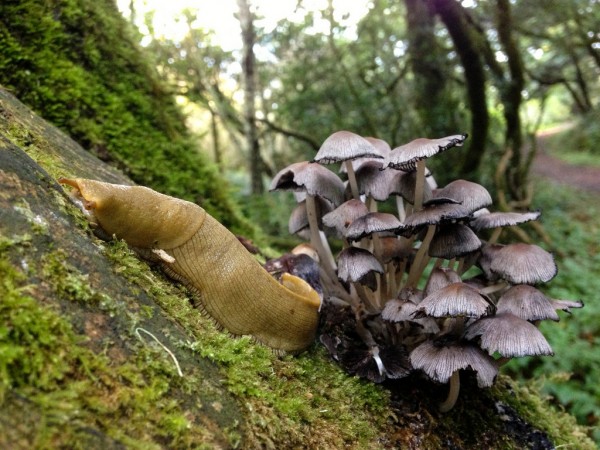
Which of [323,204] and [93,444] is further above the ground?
[323,204]

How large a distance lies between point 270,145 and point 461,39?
5.14 meters

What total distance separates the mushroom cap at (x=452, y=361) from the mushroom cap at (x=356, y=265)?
42cm

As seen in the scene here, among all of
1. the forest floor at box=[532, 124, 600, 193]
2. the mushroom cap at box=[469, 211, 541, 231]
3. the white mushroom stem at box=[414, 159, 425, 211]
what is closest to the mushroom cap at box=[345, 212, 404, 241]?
the white mushroom stem at box=[414, 159, 425, 211]

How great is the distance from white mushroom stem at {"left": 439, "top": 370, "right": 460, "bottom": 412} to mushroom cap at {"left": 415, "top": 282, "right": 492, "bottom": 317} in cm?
32

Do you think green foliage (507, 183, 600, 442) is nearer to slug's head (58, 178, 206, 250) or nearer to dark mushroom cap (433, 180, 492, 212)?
dark mushroom cap (433, 180, 492, 212)

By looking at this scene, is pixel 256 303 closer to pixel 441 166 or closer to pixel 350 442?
pixel 350 442

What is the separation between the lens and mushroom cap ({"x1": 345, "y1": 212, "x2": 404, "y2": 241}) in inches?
80.8

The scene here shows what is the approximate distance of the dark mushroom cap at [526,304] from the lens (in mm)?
2051

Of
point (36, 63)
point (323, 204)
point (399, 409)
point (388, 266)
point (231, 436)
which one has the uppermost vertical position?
point (36, 63)

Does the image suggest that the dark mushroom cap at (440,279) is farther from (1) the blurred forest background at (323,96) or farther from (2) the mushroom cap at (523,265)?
(1) the blurred forest background at (323,96)

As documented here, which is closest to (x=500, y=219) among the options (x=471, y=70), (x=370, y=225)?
(x=370, y=225)

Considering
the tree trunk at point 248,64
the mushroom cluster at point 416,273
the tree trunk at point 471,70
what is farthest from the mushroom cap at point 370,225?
the tree trunk at point 248,64

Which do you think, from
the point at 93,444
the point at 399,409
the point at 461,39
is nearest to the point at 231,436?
the point at 93,444

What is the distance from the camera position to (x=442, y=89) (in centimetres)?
878
